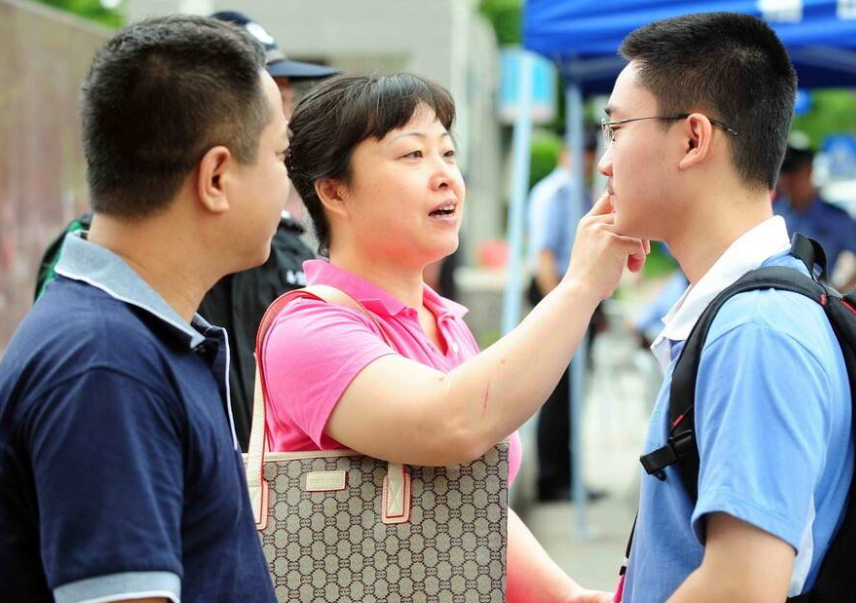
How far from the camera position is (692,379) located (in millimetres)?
1764

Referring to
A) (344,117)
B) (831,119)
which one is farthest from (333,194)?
(831,119)

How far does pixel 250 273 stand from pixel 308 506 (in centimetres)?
137

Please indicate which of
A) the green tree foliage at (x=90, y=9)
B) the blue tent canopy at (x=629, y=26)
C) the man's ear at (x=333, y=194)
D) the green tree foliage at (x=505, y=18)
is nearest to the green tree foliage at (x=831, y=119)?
the green tree foliage at (x=505, y=18)

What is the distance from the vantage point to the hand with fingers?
2057mm

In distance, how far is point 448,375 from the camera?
201 centimetres

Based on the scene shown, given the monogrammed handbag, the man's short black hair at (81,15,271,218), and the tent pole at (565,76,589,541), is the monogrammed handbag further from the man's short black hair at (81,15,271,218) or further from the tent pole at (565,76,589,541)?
the tent pole at (565,76,589,541)

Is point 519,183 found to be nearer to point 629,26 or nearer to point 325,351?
point 629,26

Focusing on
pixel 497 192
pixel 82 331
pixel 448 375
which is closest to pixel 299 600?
pixel 448 375

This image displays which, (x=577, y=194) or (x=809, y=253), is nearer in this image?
(x=809, y=253)

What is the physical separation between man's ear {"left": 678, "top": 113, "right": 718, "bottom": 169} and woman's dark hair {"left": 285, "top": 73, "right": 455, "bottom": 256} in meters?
0.62

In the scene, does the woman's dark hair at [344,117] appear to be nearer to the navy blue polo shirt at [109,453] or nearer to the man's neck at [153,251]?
the man's neck at [153,251]

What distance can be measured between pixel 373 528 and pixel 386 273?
556 mm

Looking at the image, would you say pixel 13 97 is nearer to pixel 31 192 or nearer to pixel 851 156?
pixel 31 192

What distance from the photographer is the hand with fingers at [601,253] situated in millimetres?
2057
